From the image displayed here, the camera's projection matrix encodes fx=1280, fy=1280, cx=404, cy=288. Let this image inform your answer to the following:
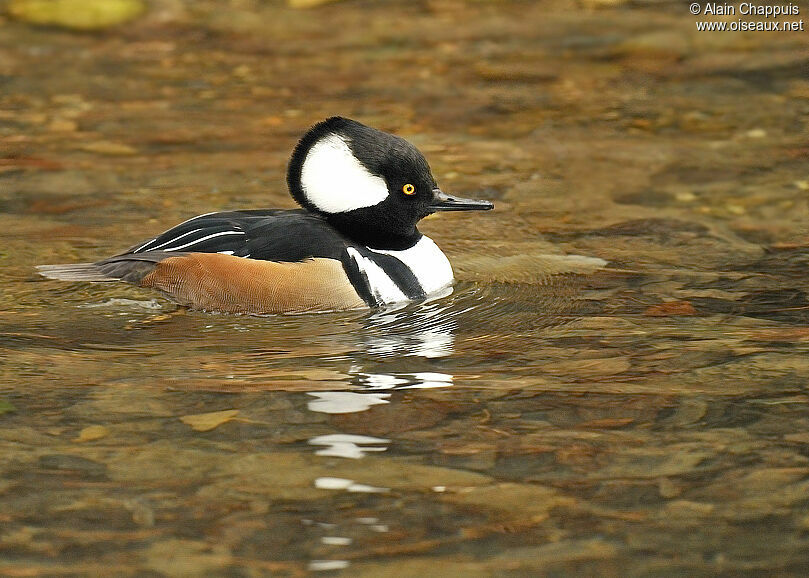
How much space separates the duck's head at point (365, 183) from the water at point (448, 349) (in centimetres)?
49

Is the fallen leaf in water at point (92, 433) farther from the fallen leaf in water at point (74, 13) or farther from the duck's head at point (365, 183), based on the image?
the fallen leaf in water at point (74, 13)

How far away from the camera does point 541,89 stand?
11406 mm

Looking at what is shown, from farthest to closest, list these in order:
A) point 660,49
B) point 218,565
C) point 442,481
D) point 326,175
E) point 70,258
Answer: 1. point 660,49
2. point 70,258
3. point 326,175
4. point 442,481
5. point 218,565

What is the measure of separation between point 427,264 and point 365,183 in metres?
0.54

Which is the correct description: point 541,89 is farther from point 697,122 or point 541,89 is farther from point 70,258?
point 70,258

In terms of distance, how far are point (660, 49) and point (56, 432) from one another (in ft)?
29.7

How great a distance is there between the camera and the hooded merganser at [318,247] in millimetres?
6359

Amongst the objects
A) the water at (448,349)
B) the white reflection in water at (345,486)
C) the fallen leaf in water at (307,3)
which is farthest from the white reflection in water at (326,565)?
the fallen leaf in water at (307,3)

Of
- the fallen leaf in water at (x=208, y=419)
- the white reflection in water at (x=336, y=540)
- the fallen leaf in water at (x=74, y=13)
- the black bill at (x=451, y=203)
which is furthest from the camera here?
the fallen leaf in water at (x=74, y=13)

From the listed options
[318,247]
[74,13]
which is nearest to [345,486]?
[318,247]

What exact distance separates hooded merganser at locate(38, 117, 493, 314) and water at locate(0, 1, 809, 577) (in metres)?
0.14

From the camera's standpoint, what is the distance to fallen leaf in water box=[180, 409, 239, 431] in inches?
196

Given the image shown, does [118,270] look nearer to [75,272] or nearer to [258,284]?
[75,272]

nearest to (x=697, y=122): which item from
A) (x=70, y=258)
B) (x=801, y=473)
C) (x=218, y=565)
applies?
(x=70, y=258)
